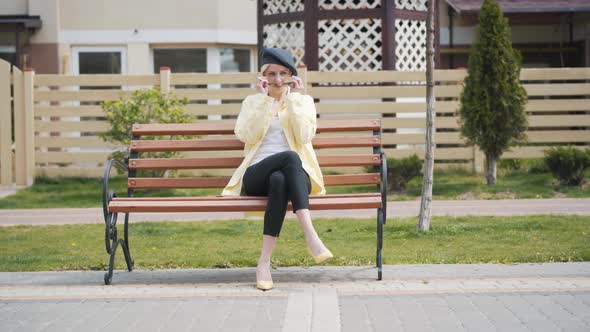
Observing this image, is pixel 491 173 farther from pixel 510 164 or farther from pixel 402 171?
pixel 510 164

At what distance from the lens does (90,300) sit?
6.08 metres

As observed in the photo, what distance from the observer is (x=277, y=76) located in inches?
275

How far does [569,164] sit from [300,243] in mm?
4968

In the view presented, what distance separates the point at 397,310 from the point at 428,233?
10.5 ft

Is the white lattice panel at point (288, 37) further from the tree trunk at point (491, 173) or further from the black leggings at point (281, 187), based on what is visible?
the black leggings at point (281, 187)

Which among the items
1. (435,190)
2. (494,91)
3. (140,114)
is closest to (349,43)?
(494,91)

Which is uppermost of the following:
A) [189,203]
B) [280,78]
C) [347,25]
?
[347,25]

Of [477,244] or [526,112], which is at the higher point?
[526,112]

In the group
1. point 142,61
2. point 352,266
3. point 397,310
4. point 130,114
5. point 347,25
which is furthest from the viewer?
point 142,61

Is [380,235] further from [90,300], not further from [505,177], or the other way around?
[505,177]

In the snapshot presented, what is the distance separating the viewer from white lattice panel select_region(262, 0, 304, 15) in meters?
15.4

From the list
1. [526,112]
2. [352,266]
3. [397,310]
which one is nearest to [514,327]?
[397,310]

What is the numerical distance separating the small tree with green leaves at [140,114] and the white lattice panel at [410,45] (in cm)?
363

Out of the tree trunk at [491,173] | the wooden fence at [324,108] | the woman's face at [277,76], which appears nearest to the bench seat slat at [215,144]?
the woman's face at [277,76]
